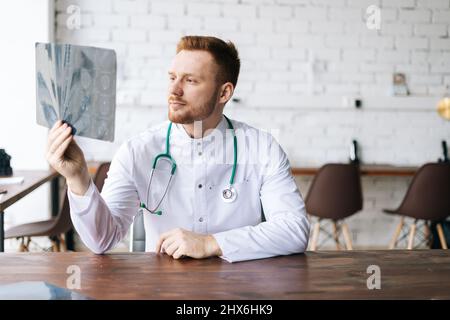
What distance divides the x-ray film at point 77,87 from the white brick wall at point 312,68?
2.93m

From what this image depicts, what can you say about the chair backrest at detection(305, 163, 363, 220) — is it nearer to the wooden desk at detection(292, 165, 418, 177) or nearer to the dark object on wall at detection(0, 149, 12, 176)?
the wooden desk at detection(292, 165, 418, 177)

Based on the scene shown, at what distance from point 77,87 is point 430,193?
2.80 metres

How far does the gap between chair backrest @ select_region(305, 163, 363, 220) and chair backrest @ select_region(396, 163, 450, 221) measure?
409 mm

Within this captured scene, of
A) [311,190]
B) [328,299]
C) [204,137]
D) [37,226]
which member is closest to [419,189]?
[311,190]

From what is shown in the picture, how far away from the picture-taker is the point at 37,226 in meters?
2.85

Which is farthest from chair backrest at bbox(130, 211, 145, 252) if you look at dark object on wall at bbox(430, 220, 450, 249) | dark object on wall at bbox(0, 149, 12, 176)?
dark object on wall at bbox(430, 220, 450, 249)

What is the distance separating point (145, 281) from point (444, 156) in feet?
12.4

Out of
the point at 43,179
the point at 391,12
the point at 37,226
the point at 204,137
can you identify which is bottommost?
the point at 37,226

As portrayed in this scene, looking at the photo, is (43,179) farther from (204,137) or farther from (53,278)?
(53,278)

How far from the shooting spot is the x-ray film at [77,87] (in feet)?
3.66

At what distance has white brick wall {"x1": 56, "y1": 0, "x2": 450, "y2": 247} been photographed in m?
4.04

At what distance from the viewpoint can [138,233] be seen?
1.64m

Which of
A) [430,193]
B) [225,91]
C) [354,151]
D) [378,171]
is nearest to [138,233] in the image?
[225,91]

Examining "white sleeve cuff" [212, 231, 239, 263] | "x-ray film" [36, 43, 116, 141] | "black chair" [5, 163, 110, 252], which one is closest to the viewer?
"x-ray film" [36, 43, 116, 141]
